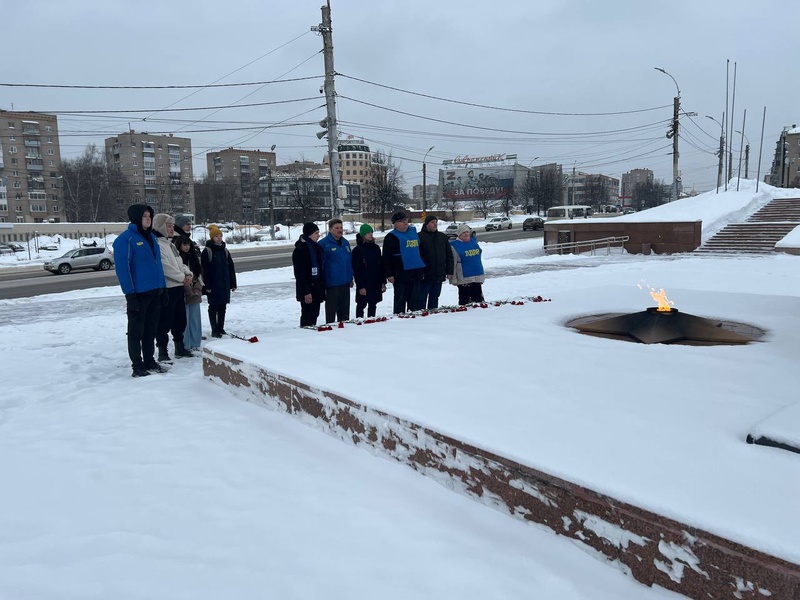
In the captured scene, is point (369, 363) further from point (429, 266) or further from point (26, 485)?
point (429, 266)

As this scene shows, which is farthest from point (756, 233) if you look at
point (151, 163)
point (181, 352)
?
point (151, 163)

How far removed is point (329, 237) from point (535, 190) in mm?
83018

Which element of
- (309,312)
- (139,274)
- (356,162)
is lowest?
(309,312)

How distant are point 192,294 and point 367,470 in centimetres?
434

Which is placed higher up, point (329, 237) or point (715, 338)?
point (329, 237)

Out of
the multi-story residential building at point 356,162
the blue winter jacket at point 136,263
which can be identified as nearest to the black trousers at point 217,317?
the blue winter jacket at point 136,263

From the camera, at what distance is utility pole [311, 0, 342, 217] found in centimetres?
1711

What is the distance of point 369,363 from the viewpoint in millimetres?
4707

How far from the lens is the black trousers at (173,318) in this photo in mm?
6582

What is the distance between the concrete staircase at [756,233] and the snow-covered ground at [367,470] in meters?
18.2

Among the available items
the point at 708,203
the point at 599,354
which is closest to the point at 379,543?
the point at 599,354

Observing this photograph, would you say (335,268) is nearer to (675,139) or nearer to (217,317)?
(217,317)

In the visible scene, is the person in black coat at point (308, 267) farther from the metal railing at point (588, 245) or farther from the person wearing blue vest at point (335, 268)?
the metal railing at point (588, 245)

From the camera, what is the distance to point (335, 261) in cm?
751
